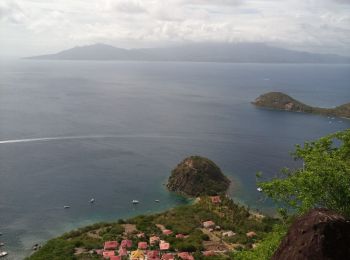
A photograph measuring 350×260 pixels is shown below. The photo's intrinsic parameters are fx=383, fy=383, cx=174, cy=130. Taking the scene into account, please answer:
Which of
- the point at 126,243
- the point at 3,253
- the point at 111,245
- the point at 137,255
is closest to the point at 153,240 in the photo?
the point at 126,243

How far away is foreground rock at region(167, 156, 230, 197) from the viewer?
82.4 meters

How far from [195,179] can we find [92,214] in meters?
24.6

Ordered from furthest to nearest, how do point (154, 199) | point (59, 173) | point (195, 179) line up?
1. point (59, 173)
2. point (195, 179)
3. point (154, 199)

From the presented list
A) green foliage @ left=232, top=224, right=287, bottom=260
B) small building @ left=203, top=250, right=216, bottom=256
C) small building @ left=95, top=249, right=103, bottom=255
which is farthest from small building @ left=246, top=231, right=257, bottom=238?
green foliage @ left=232, top=224, right=287, bottom=260

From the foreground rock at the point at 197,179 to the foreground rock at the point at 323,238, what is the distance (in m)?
68.7

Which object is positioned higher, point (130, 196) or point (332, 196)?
point (332, 196)

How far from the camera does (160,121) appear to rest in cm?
15312

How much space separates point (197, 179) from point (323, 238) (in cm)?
7338

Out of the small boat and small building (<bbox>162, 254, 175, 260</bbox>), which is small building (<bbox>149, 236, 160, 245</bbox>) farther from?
the small boat

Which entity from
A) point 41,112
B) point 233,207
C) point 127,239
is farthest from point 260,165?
point 41,112

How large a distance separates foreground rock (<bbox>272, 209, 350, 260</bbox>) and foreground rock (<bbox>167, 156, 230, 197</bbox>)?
226 feet

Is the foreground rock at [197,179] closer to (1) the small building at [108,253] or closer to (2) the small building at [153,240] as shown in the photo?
(2) the small building at [153,240]

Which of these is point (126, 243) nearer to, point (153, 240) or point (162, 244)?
point (153, 240)

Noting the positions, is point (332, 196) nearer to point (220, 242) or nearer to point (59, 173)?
point (220, 242)
